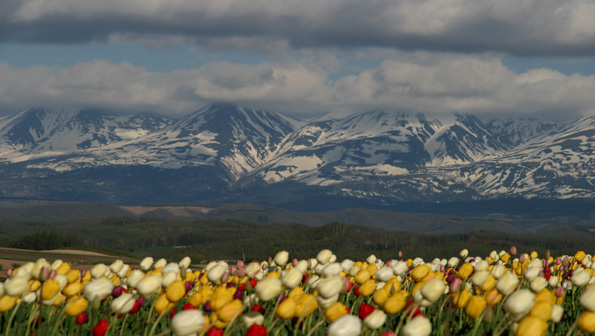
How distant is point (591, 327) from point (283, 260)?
7.82m

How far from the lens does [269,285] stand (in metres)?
9.81

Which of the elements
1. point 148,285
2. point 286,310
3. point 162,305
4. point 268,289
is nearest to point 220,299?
point 268,289

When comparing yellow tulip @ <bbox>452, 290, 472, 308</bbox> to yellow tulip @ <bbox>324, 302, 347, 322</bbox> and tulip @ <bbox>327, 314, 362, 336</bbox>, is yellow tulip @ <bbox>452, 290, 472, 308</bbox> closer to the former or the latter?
yellow tulip @ <bbox>324, 302, 347, 322</bbox>

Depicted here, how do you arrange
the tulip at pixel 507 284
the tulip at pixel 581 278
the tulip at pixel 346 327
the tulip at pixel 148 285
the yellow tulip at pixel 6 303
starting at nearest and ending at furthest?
the tulip at pixel 346 327, the yellow tulip at pixel 6 303, the tulip at pixel 148 285, the tulip at pixel 507 284, the tulip at pixel 581 278

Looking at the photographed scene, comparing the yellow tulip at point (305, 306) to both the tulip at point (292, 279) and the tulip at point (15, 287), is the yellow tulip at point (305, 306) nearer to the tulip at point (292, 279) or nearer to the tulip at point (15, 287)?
the tulip at point (292, 279)

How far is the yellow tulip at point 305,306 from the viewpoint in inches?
390

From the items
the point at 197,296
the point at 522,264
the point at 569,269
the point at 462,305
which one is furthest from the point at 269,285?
the point at 569,269

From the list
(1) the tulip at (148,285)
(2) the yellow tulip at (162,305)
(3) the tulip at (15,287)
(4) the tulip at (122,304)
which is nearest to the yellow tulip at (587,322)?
(2) the yellow tulip at (162,305)

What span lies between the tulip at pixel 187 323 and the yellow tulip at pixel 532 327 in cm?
369

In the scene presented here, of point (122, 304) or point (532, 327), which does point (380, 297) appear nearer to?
point (532, 327)

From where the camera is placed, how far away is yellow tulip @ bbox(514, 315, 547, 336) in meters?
8.21

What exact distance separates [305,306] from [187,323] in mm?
2332

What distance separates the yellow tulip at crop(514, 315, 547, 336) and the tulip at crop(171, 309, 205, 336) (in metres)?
3.69

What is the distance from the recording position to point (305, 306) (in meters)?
10.1
